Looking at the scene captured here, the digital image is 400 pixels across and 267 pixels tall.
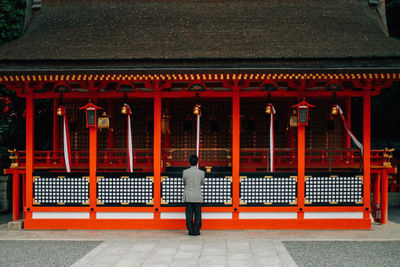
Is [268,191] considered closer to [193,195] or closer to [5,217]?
[193,195]

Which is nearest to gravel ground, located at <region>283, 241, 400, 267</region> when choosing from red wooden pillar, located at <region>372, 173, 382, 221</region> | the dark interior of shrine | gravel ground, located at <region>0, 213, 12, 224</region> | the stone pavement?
the stone pavement

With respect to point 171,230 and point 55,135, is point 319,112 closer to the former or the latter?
point 171,230

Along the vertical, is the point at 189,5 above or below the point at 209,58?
above

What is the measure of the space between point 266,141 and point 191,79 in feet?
15.1

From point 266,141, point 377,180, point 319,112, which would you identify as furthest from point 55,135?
point 377,180

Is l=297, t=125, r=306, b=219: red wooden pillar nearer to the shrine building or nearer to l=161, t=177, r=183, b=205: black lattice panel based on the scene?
the shrine building

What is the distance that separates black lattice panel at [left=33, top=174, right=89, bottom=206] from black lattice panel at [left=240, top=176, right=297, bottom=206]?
4.26 meters

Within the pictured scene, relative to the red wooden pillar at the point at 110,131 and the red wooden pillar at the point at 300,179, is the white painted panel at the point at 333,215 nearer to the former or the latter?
the red wooden pillar at the point at 300,179

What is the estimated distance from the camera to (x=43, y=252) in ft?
25.3

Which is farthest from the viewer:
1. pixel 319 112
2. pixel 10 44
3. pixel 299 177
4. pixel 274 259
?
pixel 319 112

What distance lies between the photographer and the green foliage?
1498 cm

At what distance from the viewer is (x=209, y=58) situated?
9102mm

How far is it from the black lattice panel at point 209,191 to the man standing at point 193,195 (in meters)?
0.83

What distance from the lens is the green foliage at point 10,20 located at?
15.0 metres
